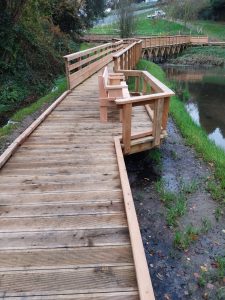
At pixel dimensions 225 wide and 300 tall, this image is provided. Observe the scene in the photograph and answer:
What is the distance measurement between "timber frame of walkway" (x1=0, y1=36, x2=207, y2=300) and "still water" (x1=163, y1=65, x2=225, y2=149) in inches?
214

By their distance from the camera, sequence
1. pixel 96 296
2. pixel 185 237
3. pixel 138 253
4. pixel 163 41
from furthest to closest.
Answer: pixel 163 41, pixel 185 237, pixel 138 253, pixel 96 296

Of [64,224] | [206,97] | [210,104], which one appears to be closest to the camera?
[64,224]

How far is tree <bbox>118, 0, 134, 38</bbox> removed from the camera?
32312 millimetres

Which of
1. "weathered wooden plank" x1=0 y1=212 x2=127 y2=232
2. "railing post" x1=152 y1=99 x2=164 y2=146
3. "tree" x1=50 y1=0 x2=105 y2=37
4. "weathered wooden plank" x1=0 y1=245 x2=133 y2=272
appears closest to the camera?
"weathered wooden plank" x1=0 y1=245 x2=133 y2=272

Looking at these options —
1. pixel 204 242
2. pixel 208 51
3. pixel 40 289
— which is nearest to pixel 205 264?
pixel 204 242

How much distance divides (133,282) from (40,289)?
0.67 m

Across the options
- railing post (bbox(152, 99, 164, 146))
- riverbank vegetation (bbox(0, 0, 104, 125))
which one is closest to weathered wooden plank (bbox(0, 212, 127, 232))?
railing post (bbox(152, 99, 164, 146))

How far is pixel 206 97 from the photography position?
1559 centimetres

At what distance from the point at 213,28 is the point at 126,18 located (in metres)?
18.1

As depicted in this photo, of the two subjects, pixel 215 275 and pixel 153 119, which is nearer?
pixel 215 275

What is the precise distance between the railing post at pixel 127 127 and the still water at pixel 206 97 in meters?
4.61

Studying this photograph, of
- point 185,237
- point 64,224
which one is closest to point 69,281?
point 64,224

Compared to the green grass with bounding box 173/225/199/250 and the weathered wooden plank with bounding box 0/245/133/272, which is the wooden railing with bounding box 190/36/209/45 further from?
the weathered wooden plank with bounding box 0/245/133/272

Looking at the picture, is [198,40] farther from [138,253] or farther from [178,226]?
[138,253]
